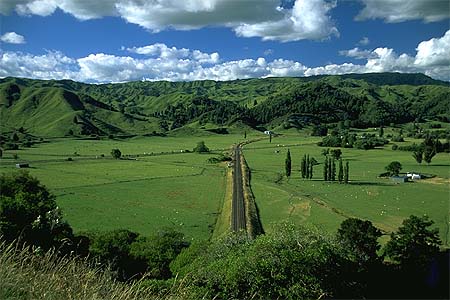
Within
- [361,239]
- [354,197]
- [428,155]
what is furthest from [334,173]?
[361,239]

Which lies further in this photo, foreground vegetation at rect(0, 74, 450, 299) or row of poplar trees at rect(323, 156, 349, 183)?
row of poplar trees at rect(323, 156, 349, 183)

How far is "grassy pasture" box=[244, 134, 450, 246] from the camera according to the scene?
195 feet

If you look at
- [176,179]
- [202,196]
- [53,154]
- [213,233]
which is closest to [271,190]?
[202,196]

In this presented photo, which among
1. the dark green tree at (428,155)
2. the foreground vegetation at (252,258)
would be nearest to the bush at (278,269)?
the foreground vegetation at (252,258)

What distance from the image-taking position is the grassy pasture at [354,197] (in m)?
59.6

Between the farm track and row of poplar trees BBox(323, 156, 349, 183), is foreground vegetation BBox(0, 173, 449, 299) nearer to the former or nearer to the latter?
the farm track

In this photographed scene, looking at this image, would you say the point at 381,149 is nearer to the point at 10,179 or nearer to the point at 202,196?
the point at 202,196

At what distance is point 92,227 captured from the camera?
5291cm

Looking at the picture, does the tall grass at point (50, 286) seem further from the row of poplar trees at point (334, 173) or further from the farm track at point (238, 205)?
the row of poplar trees at point (334, 173)

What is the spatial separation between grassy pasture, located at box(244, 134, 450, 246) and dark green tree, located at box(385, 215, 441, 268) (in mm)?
6444

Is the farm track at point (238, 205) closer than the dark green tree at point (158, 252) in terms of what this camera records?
No

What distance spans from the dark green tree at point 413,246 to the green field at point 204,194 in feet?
25.1

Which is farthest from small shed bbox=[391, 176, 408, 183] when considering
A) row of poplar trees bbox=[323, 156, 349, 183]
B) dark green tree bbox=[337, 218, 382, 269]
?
dark green tree bbox=[337, 218, 382, 269]

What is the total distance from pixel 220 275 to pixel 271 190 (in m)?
55.1
